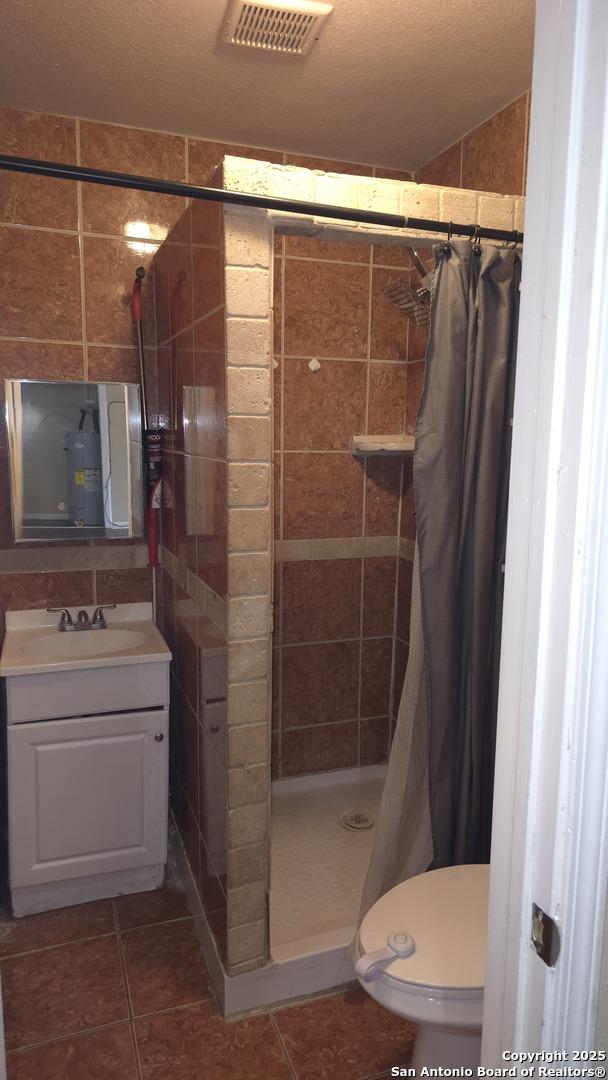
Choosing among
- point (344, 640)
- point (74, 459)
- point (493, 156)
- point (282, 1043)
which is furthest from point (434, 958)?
point (493, 156)

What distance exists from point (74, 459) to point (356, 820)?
172 cm

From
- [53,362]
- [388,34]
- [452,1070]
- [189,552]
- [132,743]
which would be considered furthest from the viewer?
[53,362]

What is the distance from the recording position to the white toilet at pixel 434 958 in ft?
4.16

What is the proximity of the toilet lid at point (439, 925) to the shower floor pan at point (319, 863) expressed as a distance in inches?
18.8

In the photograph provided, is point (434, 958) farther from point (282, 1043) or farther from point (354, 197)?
point (354, 197)

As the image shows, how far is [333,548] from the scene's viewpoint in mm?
2693

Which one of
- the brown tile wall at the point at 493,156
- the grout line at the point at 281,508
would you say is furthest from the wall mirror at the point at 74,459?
the brown tile wall at the point at 493,156

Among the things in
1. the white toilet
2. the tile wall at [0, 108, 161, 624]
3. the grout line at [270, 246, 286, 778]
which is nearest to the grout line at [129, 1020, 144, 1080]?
the white toilet

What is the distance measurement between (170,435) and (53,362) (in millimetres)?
466

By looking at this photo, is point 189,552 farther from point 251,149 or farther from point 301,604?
point 251,149

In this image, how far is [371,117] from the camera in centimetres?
215

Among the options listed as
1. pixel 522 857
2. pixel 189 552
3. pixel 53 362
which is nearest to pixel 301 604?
pixel 189 552

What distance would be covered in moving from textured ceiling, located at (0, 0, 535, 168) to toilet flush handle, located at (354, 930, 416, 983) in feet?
6.83

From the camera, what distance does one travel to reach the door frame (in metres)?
0.60
